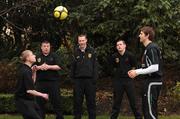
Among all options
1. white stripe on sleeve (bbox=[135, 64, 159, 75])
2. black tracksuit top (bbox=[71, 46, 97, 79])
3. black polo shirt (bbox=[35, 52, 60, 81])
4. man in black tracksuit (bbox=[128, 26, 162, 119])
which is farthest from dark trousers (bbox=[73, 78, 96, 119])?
white stripe on sleeve (bbox=[135, 64, 159, 75])

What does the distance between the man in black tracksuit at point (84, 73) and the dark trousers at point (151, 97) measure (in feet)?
7.94

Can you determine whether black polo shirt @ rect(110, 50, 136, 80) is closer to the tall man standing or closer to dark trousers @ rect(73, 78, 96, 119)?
dark trousers @ rect(73, 78, 96, 119)

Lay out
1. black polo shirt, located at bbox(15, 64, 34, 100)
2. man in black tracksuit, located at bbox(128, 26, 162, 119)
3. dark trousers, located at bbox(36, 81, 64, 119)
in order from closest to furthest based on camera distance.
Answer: man in black tracksuit, located at bbox(128, 26, 162, 119)
black polo shirt, located at bbox(15, 64, 34, 100)
dark trousers, located at bbox(36, 81, 64, 119)

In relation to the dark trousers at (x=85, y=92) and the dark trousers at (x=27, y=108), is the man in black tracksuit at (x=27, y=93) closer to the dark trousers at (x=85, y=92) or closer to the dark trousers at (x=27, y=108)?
the dark trousers at (x=27, y=108)

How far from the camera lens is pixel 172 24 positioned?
1379cm

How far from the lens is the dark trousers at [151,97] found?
8328 millimetres

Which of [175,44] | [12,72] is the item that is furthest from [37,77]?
[175,44]

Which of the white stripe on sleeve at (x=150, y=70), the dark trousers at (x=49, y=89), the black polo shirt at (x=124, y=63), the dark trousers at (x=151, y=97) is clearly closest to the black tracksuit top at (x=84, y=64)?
the dark trousers at (x=49, y=89)

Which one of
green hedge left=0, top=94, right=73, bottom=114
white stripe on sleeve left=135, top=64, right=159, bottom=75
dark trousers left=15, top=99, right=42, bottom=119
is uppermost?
white stripe on sleeve left=135, top=64, right=159, bottom=75

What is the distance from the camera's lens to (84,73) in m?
10.6

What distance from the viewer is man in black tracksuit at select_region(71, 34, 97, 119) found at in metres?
10.6

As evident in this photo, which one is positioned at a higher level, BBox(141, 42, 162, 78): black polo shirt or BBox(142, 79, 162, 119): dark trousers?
BBox(141, 42, 162, 78): black polo shirt

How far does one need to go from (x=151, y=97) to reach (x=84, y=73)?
262cm

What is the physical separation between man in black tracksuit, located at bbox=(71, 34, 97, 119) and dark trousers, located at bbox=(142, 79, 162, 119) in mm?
2421
